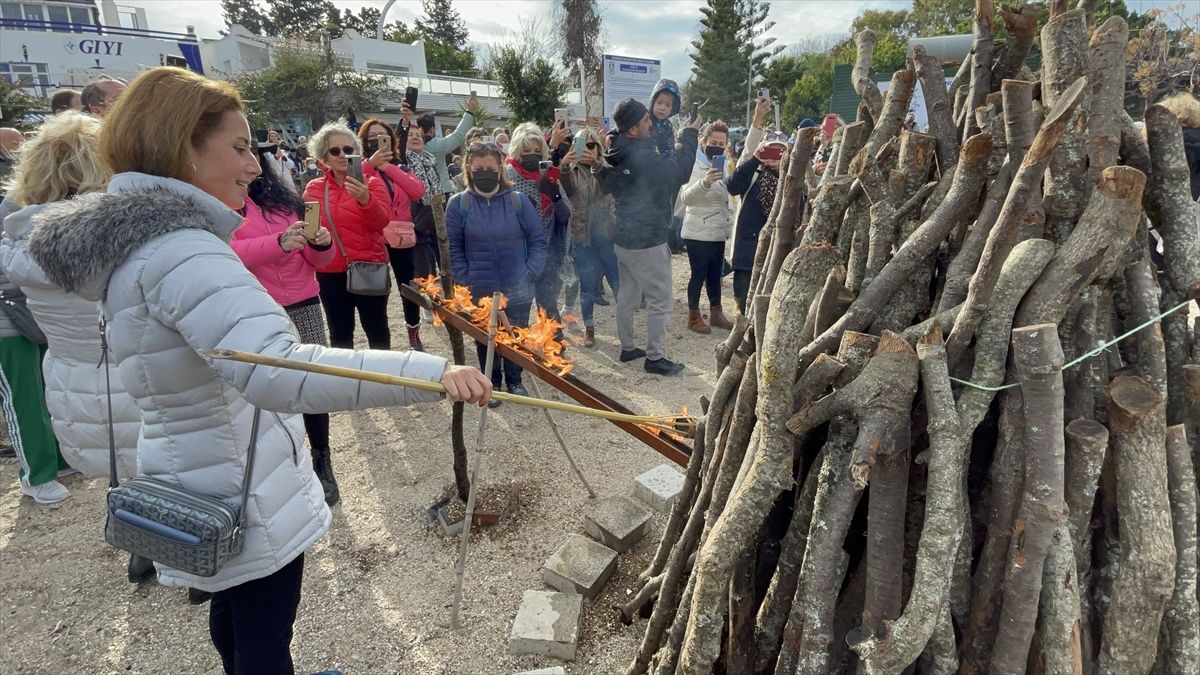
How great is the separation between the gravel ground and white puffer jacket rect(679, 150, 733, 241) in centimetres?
311

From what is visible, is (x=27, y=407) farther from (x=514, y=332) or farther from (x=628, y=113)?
(x=628, y=113)

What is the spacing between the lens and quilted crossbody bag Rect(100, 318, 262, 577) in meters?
1.76

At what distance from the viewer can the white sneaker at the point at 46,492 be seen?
14.0 ft

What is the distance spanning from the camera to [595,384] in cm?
626

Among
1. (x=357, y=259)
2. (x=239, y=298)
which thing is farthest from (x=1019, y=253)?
(x=357, y=259)

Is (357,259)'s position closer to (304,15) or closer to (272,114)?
(272,114)

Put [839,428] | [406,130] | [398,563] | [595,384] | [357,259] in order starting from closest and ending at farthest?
[839,428]
[398,563]
[357,259]
[595,384]
[406,130]

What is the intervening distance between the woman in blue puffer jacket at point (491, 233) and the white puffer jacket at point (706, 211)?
2315 millimetres

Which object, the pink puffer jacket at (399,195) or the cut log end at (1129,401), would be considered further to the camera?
the pink puffer jacket at (399,195)

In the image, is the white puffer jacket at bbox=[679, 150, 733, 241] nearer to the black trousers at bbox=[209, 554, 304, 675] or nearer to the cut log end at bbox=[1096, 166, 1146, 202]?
the cut log end at bbox=[1096, 166, 1146, 202]

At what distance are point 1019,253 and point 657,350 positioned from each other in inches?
192

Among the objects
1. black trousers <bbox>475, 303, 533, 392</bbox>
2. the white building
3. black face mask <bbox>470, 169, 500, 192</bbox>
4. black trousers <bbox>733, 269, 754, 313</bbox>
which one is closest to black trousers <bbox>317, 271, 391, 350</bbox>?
black trousers <bbox>475, 303, 533, 392</bbox>

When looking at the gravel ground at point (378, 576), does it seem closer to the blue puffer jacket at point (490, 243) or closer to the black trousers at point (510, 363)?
the black trousers at point (510, 363)

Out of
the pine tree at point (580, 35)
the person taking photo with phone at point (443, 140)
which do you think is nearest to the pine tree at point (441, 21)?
the pine tree at point (580, 35)
